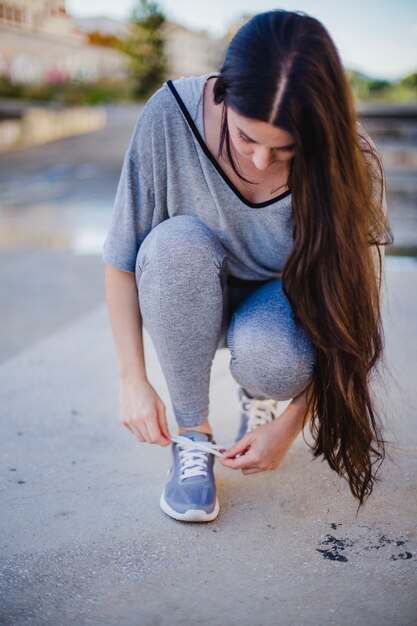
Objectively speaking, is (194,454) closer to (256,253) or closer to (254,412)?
(254,412)

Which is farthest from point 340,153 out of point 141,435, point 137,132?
point 141,435

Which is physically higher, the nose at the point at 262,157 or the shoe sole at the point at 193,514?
the nose at the point at 262,157

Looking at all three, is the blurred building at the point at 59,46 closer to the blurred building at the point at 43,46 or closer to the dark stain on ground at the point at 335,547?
the blurred building at the point at 43,46

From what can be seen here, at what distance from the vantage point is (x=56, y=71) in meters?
21.5

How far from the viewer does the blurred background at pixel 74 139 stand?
1.80m

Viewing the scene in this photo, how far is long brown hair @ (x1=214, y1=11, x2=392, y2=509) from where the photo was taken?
1006 millimetres

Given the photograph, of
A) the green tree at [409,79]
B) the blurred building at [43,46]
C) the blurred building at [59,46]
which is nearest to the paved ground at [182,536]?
the green tree at [409,79]

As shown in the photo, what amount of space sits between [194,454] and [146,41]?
3194 centimetres

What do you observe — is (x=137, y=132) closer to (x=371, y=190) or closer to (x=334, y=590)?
(x=371, y=190)

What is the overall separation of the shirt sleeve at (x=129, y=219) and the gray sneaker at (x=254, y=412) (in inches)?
16.5

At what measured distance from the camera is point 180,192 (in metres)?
1.33

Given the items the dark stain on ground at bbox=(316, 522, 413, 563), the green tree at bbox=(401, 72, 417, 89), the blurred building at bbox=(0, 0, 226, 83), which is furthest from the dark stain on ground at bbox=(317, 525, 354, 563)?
the blurred building at bbox=(0, 0, 226, 83)

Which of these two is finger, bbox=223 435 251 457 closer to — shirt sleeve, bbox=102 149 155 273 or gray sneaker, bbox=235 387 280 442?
gray sneaker, bbox=235 387 280 442

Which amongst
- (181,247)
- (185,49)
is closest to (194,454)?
(181,247)
